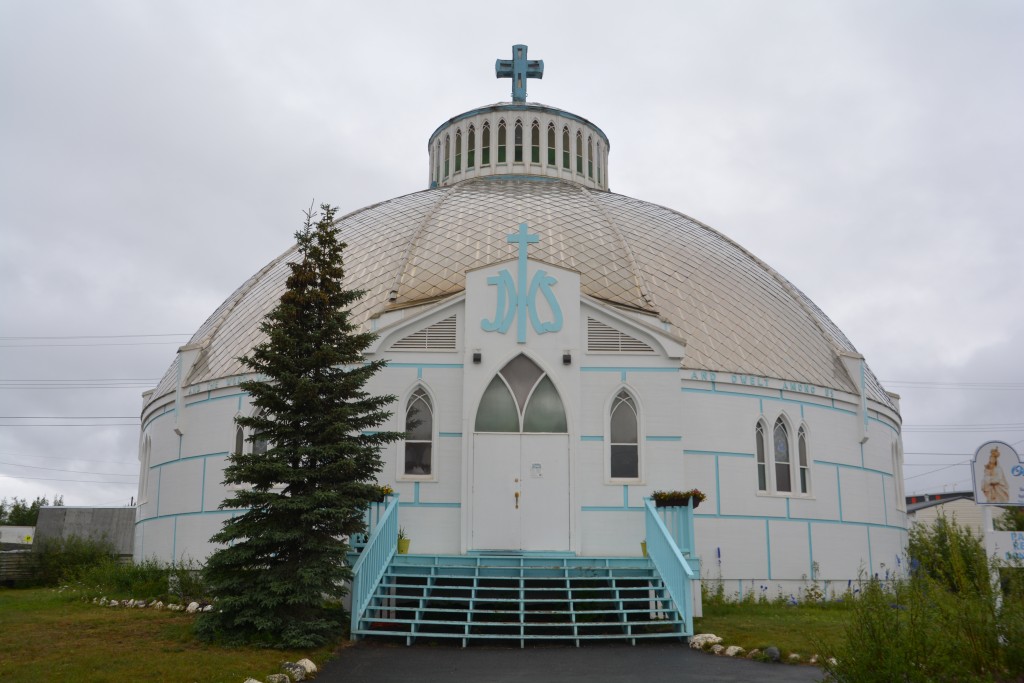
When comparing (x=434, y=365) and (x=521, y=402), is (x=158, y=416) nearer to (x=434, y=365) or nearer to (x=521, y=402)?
(x=434, y=365)

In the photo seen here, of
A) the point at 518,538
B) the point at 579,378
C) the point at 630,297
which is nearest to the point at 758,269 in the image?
the point at 630,297

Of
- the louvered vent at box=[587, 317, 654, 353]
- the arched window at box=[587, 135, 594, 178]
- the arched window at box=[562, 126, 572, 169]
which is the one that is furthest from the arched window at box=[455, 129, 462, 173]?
the louvered vent at box=[587, 317, 654, 353]

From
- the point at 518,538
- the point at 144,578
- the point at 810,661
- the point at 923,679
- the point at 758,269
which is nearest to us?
the point at 923,679

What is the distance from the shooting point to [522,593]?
14.9 m

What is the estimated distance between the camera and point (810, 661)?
41.5 ft

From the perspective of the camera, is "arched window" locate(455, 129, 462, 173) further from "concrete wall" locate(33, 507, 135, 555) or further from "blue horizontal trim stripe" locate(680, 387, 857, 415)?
"concrete wall" locate(33, 507, 135, 555)

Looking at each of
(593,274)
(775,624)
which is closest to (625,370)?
(593,274)

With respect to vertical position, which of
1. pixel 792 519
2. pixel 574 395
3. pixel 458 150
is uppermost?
pixel 458 150

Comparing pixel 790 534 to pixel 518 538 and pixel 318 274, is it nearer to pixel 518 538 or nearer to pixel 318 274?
pixel 518 538

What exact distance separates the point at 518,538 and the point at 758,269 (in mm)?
13232

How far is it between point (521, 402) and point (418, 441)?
2.30m

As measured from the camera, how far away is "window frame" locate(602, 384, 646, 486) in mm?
18703

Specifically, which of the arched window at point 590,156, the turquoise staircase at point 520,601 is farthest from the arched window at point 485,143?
the turquoise staircase at point 520,601

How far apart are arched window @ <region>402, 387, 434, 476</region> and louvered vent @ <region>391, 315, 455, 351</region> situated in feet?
2.90
